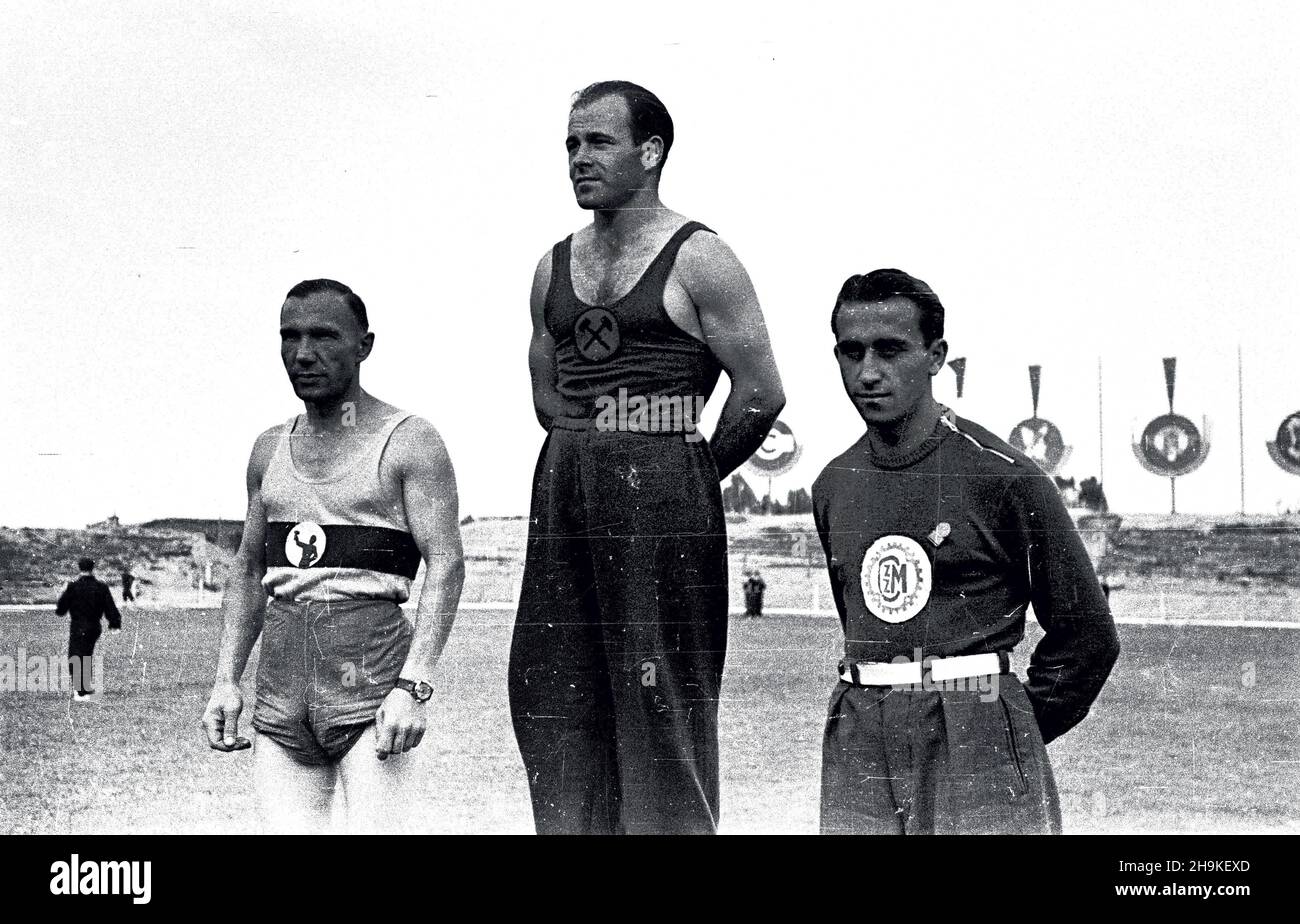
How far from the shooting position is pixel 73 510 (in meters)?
4.63

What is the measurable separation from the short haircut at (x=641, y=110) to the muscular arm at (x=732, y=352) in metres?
0.33

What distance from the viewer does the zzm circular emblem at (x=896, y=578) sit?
414cm

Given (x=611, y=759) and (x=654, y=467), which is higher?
(x=654, y=467)

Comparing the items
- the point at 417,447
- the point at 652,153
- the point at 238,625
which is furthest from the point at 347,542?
the point at 652,153

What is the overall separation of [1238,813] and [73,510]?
352 centimetres

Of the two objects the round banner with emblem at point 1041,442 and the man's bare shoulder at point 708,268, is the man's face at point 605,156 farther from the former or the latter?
the round banner with emblem at point 1041,442

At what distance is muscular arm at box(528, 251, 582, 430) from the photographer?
14.4 feet

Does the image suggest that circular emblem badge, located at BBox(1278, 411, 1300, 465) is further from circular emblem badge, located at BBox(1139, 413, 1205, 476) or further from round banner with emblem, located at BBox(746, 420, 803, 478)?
round banner with emblem, located at BBox(746, 420, 803, 478)

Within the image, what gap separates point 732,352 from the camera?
4270mm

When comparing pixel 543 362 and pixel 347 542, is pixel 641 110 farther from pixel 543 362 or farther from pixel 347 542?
pixel 347 542

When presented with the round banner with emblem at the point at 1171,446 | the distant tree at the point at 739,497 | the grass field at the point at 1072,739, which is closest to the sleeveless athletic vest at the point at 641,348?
the distant tree at the point at 739,497
